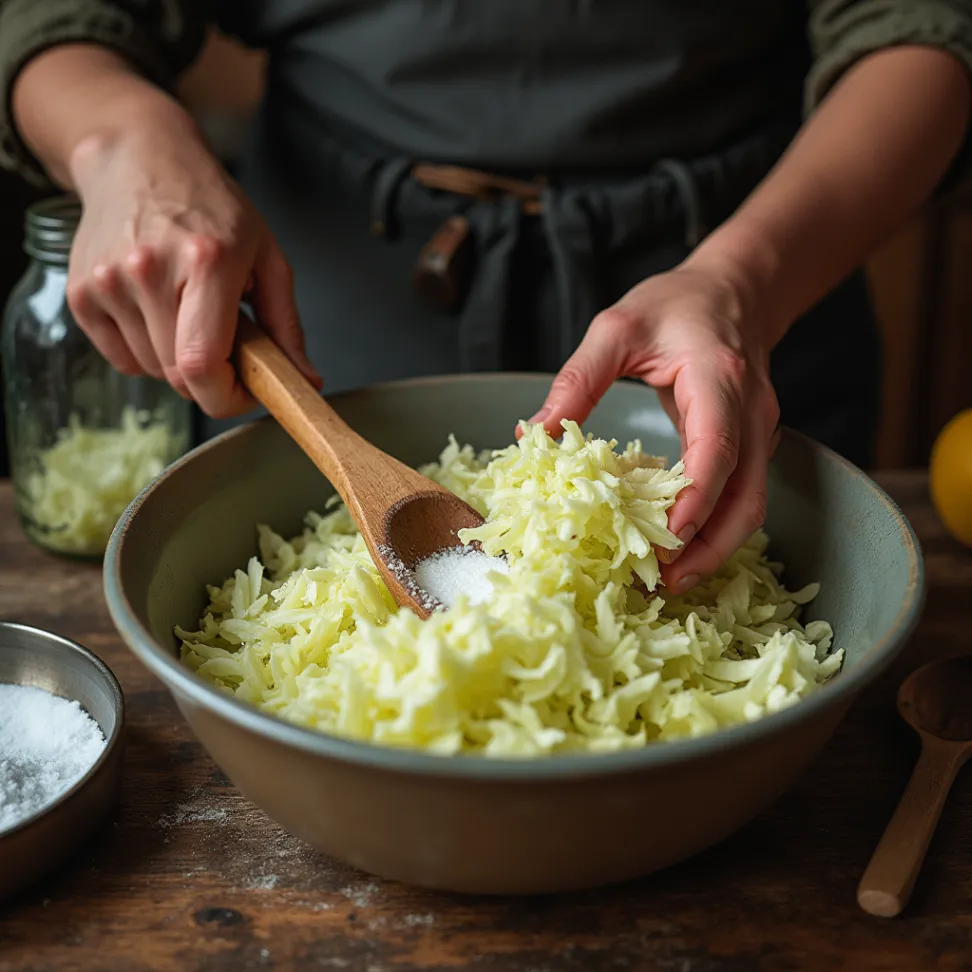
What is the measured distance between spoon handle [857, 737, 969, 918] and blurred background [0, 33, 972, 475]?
2.48m

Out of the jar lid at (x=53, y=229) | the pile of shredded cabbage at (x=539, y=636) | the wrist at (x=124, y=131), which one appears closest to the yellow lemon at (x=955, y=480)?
the pile of shredded cabbage at (x=539, y=636)

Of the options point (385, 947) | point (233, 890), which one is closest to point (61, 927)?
point (233, 890)

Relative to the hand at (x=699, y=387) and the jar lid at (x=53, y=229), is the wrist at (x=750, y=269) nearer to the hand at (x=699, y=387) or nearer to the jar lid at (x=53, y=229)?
the hand at (x=699, y=387)

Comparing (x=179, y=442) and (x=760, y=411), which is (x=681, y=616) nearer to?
(x=760, y=411)

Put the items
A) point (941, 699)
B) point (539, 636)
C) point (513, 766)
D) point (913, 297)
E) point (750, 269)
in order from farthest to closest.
A: point (913, 297) → point (750, 269) → point (941, 699) → point (539, 636) → point (513, 766)

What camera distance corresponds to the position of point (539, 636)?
0.83 metres

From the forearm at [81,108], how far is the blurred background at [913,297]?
166cm

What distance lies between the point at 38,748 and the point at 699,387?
68cm

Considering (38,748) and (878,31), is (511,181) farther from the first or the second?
(38,748)

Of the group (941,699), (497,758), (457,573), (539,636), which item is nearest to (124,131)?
(457,573)

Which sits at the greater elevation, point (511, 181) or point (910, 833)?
point (511, 181)

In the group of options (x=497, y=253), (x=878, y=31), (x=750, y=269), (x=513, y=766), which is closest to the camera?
(x=513, y=766)

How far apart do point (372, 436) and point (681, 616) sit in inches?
17.6

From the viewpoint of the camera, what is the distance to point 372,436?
1.29 m
